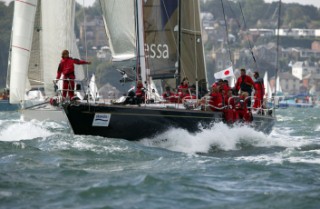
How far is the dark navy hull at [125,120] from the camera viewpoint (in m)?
19.8

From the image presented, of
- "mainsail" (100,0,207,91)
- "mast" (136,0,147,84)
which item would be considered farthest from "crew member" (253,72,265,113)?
"mast" (136,0,147,84)

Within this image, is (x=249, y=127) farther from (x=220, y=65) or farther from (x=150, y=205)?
(x=220, y=65)

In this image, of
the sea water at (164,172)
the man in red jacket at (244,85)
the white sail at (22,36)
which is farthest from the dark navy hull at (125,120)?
the white sail at (22,36)

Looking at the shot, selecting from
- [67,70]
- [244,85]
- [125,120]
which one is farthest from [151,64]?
[125,120]

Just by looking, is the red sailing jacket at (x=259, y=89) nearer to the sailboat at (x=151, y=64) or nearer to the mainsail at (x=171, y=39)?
the sailboat at (x=151, y=64)

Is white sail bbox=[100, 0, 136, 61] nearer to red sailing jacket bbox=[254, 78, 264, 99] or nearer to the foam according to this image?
the foam

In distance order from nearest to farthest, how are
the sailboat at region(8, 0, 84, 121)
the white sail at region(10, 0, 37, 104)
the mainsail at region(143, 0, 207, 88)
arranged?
1. the mainsail at region(143, 0, 207, 88)
2. the white sail at region(10, 0, 37, 104)
3. the sailboat at region(8, 0, 84, 121)

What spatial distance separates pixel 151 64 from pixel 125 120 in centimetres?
434

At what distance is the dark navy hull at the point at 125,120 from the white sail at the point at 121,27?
2.71 m

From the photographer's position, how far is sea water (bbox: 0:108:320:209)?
13383 mm

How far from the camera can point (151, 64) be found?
24.0m

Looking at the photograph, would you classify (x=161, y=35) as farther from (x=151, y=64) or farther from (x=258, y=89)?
(x=258, y=89)

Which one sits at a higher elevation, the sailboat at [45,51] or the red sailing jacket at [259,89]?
the sailboat at [45,51]

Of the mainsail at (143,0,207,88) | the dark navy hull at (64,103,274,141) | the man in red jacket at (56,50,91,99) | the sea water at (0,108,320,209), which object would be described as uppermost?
the mainsail at (143,0,207,88)
